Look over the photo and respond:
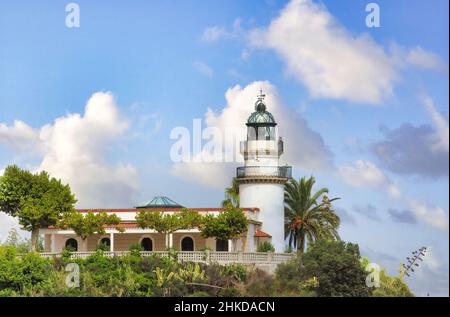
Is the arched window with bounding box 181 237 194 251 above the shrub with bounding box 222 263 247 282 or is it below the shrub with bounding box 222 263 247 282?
above

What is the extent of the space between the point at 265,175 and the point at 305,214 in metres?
4.75

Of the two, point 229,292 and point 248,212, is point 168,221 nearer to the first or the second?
point 248,212

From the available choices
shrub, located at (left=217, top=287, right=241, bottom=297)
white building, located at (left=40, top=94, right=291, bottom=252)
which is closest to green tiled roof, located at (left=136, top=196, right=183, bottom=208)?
white building, located at (left=40, top=94, right=291, bottom=252)

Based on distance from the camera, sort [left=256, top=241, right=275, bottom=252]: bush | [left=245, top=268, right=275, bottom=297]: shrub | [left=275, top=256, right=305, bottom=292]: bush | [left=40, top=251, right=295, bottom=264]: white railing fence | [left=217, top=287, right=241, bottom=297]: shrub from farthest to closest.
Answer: [left=256, top=241, right=275, bottom=252]: bush, [left=40, top=251, right=295, bottom=264]: white railing fence, [left=275, top=256, right=305, bottom=292]: bush, [left=245, top=268, right=275, bottom=297]: shrub, [left=217, top=287, right=241, bottom=297]: shrub

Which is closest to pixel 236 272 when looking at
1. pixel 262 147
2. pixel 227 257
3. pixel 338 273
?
pixel 227 257

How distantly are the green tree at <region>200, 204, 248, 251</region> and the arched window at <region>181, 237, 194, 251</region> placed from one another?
3219mm

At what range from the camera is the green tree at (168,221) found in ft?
257

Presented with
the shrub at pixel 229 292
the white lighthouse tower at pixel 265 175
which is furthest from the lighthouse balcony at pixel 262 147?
the shrub at pixel 229 292

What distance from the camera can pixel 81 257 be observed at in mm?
75625

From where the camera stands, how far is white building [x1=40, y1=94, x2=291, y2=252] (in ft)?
264

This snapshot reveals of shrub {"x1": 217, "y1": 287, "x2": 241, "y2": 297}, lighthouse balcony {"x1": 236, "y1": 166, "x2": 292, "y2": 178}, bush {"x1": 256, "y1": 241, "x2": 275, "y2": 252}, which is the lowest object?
shrub {"x1": 217, "y1": 287, "x2": 241, "y2": 297}

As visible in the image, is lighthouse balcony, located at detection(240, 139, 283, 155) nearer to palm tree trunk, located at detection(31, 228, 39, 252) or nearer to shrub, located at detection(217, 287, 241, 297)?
palm tree trunk, located at detection(31, 228, 39, 252)
